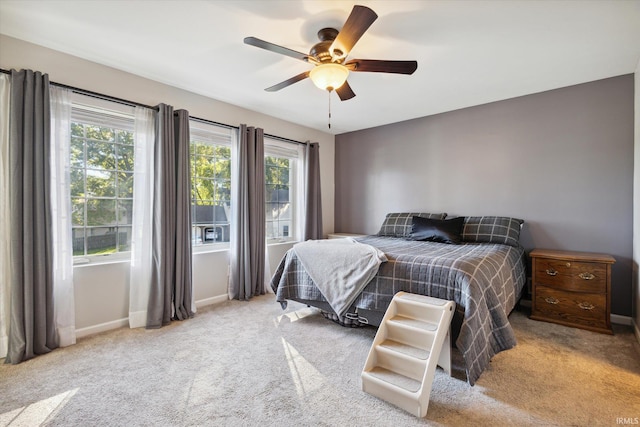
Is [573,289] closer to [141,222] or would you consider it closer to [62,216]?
[141,222]

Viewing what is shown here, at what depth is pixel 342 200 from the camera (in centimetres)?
500

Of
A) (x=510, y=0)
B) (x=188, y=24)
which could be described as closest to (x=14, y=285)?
(x=188, y=24)

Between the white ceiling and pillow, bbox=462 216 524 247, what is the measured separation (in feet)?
4.63

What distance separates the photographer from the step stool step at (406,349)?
5.77ft

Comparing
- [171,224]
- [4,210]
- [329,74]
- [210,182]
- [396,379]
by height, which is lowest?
[396,379]

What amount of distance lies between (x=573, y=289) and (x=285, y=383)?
8.80 ft

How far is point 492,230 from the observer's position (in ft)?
10.5

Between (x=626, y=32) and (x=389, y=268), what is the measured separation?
2408 millimetres

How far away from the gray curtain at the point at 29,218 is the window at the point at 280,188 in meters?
2.26

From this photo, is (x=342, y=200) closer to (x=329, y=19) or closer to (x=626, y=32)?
(x=329, y=19)

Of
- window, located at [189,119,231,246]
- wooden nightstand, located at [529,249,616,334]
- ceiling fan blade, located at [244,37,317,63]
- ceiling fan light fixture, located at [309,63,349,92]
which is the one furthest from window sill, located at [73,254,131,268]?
wooden nightstand, located at [529,249,616,334]

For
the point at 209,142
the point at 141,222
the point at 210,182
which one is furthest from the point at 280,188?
the point at 141,222

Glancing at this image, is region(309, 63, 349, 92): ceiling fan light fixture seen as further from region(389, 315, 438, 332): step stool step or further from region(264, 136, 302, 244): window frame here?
region(264, 136, 302, 244): window frame

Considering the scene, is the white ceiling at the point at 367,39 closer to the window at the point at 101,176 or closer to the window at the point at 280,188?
the window at the point at 101,176
